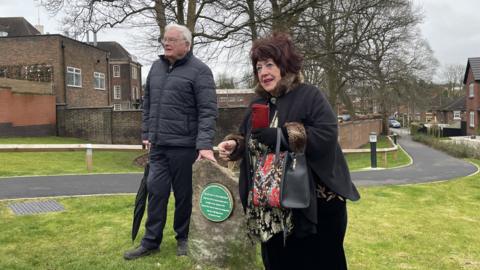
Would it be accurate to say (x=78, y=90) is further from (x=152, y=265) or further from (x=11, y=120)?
(x=152, y=265)

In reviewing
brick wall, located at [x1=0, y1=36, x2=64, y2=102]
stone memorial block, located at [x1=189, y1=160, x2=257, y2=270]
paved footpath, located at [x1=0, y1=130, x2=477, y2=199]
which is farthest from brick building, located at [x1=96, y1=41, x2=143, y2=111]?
stone memorial block, located at [x1=189, y1=160, x2=257, y2=270]

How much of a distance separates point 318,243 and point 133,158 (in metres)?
16.8

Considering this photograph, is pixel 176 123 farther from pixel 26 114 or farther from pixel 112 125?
pixel 26 114

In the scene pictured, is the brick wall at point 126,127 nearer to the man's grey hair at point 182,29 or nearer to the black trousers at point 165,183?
the black trousers at point 165,183

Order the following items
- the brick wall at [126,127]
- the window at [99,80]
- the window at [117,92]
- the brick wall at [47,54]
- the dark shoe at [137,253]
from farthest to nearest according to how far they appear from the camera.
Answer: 1. the window at [117,92]
2. the window at [99,80]
3. the brick wall at [47,54]
4. the brick wall at [126,127]
5. the dark shoe at [137,253]

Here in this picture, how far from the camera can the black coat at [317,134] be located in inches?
101

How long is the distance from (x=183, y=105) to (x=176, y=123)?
0.58 ft

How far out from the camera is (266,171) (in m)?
2.58

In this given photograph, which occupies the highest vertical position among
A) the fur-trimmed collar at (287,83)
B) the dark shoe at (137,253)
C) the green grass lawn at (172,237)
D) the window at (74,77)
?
the window at (74,77)

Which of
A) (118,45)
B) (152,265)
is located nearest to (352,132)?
(152,265)

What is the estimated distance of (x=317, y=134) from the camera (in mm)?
2562

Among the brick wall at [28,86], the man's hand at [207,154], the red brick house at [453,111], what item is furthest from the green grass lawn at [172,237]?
the red brick house at [453,111]

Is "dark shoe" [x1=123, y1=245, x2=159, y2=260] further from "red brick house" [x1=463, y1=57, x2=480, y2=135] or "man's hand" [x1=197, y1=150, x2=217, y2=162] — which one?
"red brick house" [x1=463, y1=57, x2=480, y2=135]

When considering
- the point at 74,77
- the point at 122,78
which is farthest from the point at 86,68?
the point at 122,78
